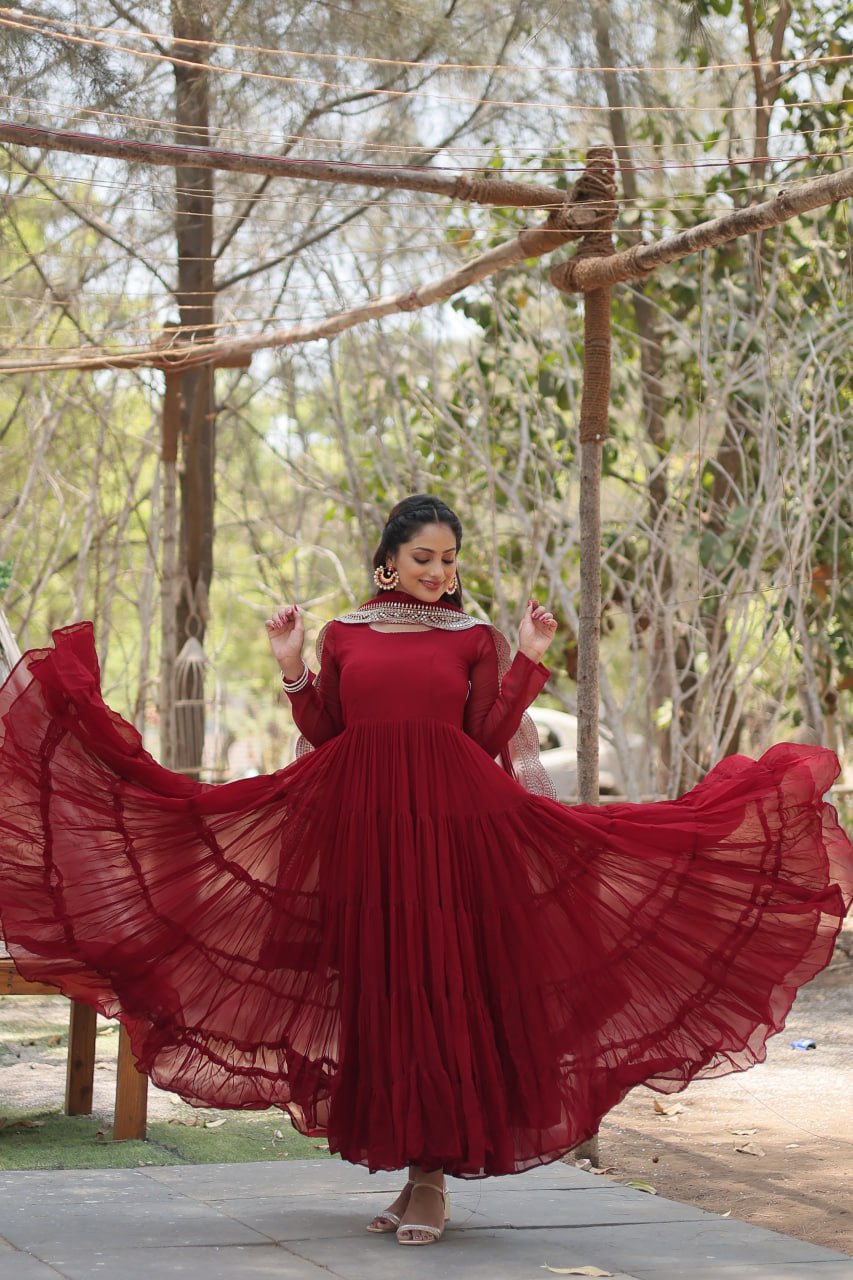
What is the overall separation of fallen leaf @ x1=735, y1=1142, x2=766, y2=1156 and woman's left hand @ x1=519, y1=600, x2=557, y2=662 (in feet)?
6.32

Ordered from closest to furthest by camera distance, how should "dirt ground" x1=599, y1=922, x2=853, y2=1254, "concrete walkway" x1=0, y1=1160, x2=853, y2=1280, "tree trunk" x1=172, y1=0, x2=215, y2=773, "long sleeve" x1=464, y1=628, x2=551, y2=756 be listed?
1. "concrete walkway" x1=0, y1=1160, x2=853, y2=1280
2. "long sleeve" x1=464, y1=628, x2=551, y2=756
3. "dirt ground" x1=599, y1=922, x2=853, y2=1254
4. "tree trunk" x1=172, y1=0, x2=215, y2=773

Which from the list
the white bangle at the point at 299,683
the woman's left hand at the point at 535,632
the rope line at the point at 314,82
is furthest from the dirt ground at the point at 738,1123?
the rope line at the point at 314,82

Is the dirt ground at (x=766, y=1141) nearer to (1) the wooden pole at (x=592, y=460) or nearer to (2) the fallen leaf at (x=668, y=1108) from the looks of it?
(2) the fallen leaf at (x=668, y=1108)

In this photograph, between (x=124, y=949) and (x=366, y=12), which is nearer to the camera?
(x=124, y=949)

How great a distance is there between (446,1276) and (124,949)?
868 mm

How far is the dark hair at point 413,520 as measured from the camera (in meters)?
3.06

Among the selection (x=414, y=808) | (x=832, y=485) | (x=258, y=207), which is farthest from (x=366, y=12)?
(x=414, y=808)

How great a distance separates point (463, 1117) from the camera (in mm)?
2717

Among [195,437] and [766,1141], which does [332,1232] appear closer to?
[766,1141]

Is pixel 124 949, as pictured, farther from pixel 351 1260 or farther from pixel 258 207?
pixel 258 207

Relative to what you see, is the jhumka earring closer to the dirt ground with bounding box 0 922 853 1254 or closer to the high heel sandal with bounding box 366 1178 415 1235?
the high heel sandal with bounding box 366 1178 415 1235

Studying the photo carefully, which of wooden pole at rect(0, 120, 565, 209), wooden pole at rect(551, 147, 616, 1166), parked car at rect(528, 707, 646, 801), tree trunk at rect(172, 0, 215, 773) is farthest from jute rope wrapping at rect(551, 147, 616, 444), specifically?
parked car at rect(528, 707, 646, 801)

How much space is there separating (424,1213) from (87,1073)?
154cm

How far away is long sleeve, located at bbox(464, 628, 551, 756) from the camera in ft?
9.85
